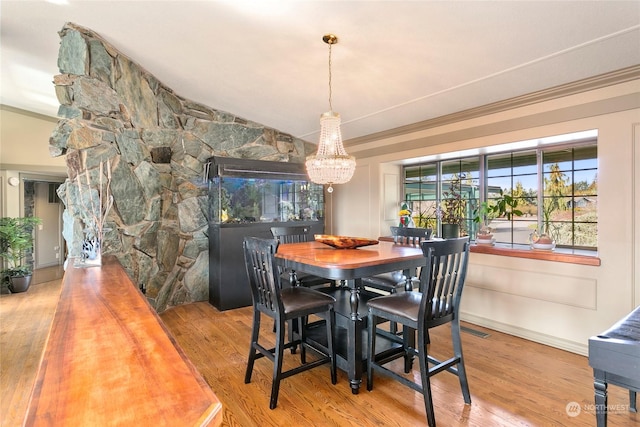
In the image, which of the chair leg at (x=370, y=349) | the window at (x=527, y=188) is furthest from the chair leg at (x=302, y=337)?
the window at (x=527, y=188)

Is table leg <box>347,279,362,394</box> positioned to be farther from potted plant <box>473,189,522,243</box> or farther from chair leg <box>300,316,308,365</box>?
potted plant <box>473,189,522,243</box>

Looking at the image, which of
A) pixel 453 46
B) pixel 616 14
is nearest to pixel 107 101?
pixel 453 46

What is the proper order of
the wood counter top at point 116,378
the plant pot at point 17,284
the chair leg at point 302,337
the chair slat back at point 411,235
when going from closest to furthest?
the wood counter top at point 116,378 → the chair leg at point 302,337 → the chair slat back at point 411,235 → the plant pot at point 17,284

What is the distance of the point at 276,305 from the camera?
2094 mm

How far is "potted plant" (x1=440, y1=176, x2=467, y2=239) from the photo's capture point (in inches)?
158

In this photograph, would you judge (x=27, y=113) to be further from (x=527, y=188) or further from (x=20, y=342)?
(x=527, y=188)

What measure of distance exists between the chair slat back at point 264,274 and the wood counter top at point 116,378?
721 mm

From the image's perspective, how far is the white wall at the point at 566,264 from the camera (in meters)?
2.47

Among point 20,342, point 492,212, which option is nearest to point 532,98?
point 492,212

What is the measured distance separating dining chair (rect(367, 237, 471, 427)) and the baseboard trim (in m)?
1.36

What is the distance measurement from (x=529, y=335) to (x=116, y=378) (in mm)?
3290

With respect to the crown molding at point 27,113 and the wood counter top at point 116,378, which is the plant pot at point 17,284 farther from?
the wood counter top at point 116,378

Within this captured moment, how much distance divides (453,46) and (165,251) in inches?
140

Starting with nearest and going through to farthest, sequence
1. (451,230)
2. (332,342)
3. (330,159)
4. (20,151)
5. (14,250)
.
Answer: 1. (332,342)
2. (330,159)
3. (451,230)
4. (14,250)
5. (20,151)
